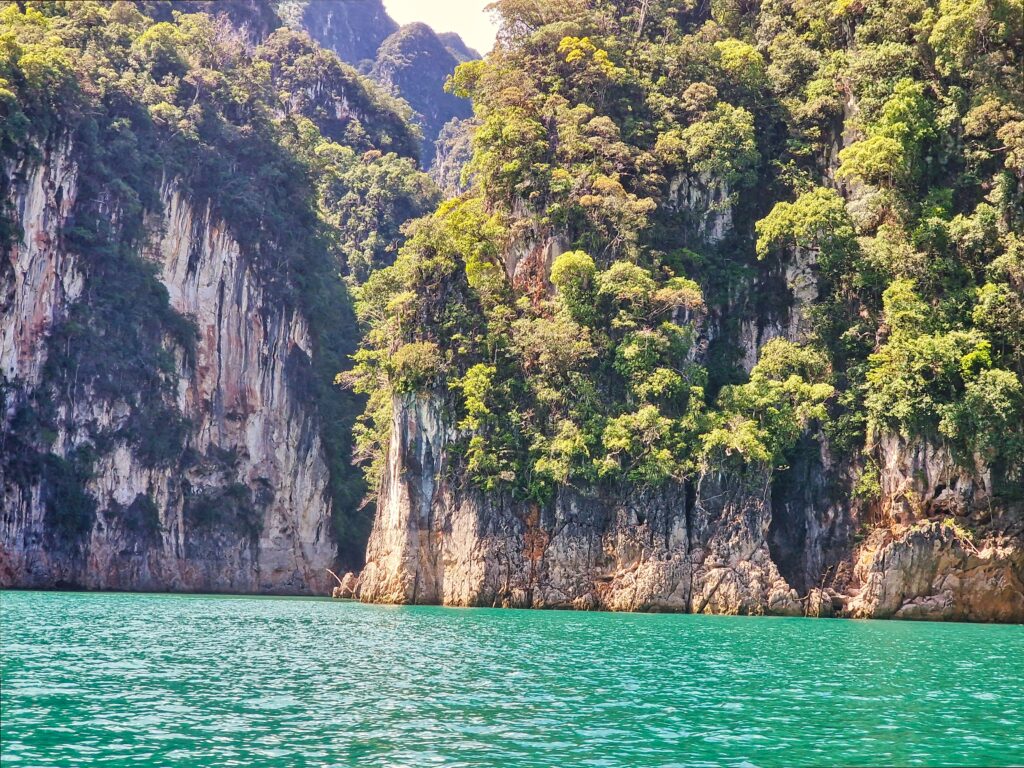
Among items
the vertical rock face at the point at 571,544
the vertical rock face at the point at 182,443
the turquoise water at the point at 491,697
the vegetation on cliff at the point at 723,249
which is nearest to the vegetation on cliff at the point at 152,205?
the vertical rock face at the point at 182,443

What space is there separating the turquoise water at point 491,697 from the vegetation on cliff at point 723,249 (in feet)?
46.1

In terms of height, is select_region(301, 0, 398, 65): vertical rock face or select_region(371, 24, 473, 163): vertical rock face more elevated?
select_region(301, 0, 398, 65): vertical rock face

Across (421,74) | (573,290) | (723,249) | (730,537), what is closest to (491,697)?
(730,537)

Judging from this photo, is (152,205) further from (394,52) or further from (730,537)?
(394,52)

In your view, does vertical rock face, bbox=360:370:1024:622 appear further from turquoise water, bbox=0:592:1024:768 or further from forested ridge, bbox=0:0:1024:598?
turquoise water, bbox=0:592:1024:768

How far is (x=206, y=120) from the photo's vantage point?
60.6m

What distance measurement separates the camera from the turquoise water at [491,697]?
1137cm

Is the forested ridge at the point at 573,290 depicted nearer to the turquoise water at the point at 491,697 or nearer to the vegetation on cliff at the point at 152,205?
the vegetation on cliff at the point at 152,205

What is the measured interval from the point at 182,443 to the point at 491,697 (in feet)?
145

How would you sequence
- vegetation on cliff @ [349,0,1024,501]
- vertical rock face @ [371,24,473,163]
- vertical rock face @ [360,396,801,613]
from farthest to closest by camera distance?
1. vertical rock face @ [371,24,473,163]
2. vertical rock face @ [360,396,801,613]
3. vegetation on cliff @ [349,0,1024,501]

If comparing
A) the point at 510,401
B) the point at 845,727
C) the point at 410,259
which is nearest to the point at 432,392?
the point at 510,401

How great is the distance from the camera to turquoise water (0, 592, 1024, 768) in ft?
37.3

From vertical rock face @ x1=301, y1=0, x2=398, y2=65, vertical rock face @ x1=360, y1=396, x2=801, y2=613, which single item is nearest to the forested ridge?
vertical rock face @ x1=360, y1=396, x2=801, y2=613

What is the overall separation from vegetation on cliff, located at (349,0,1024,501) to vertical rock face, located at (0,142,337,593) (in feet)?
30.5
